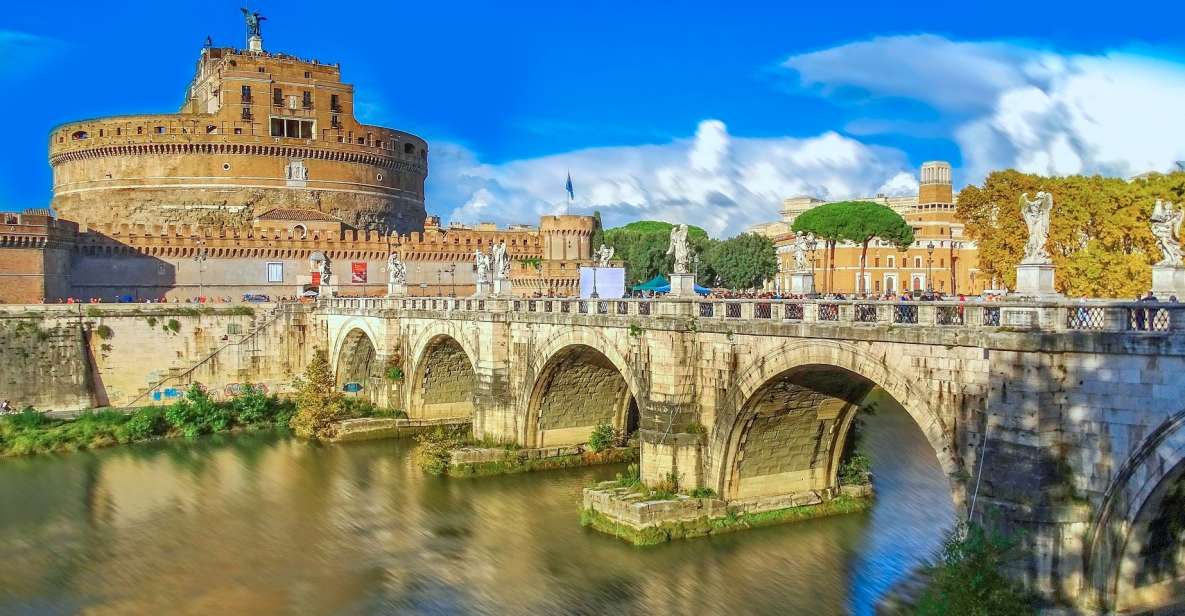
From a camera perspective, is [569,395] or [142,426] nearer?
[569,395]

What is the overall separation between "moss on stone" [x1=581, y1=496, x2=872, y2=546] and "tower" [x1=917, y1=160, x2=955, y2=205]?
8581 centimetres

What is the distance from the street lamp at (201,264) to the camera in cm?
6178

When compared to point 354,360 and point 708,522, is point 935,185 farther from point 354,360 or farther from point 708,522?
point 708,522

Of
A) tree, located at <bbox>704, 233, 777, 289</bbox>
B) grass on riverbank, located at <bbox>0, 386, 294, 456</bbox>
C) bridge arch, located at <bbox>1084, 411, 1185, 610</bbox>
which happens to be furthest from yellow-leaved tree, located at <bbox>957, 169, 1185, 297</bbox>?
grass on riverbank, located at <bbox>0, 386, 294, 456</bbox>

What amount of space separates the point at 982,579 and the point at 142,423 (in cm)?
3778

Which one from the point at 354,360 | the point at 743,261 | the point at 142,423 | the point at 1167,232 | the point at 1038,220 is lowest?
the point at 142,423

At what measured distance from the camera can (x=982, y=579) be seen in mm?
14625

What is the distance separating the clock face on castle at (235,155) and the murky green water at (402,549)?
139ft

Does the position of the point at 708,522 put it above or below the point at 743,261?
below

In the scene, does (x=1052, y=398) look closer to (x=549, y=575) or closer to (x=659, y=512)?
(x=659, y=512)

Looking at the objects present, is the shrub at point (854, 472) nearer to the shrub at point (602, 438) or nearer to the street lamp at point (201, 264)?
the shrub at point (602, 438)

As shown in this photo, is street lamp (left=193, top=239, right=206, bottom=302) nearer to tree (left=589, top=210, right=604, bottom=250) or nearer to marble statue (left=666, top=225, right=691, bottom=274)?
tree (left=589, top=210, right=604, bottom=250)

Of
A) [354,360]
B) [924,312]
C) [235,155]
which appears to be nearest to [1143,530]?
[924,312]

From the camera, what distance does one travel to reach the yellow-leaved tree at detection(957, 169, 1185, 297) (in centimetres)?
3950
